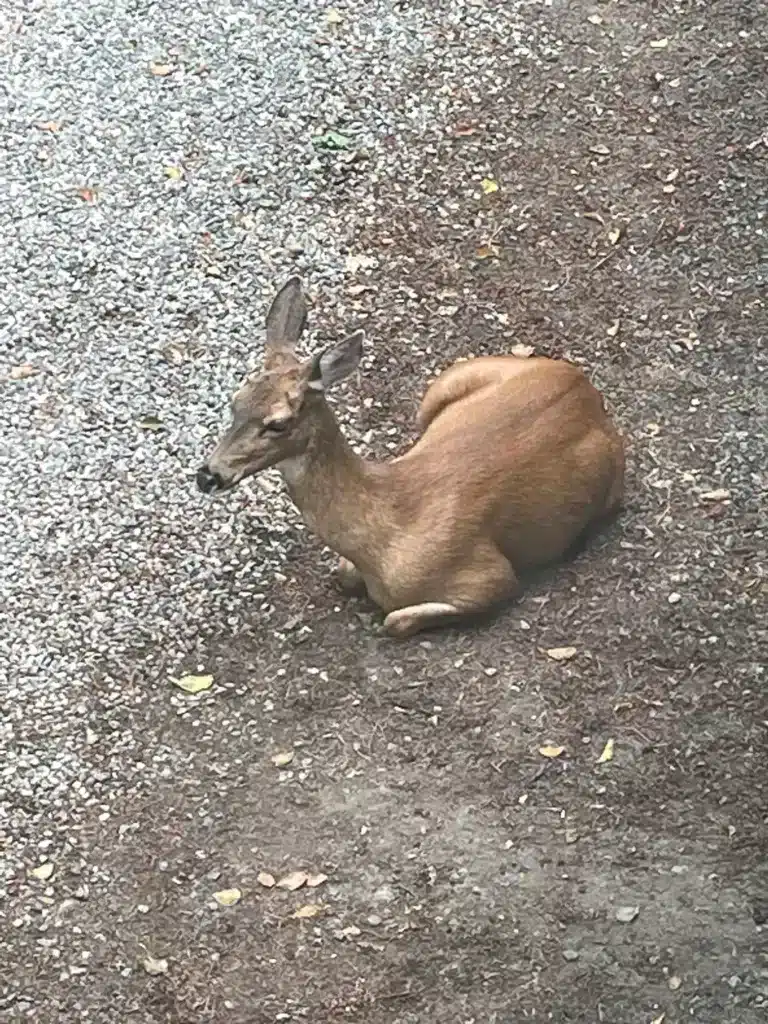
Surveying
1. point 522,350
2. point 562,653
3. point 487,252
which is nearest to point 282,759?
point 562,653

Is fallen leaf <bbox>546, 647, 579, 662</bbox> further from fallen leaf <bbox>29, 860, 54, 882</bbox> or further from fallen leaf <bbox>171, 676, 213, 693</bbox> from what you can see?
fallen leaf <bbox>29, 860, 54, 882</bbox>

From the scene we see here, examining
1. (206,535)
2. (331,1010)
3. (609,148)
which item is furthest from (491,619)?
(609,148)

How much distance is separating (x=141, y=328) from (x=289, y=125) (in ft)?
4.88

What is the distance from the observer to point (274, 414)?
5426mm

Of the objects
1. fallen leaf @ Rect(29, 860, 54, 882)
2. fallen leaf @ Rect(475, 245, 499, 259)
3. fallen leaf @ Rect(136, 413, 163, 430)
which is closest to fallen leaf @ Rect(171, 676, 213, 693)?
fallen leaf @ Rect(29, 860, 54, 882)

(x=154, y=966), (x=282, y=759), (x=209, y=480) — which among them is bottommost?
(x=154, y=966)

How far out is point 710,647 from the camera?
5688 mm

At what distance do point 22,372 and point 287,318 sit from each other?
167cm

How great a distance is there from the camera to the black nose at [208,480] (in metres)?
5.46

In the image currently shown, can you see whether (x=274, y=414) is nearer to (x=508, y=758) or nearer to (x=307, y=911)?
(x=508, y=758)

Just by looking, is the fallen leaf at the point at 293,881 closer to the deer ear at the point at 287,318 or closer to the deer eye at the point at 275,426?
the deer eye at the point at 275,426

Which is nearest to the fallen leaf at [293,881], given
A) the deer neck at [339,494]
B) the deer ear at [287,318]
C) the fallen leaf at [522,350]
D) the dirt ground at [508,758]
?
the dirt ground at [508,758]

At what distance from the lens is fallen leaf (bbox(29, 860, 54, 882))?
5219mm

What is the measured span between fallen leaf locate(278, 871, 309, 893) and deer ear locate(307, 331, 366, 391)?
146cm
